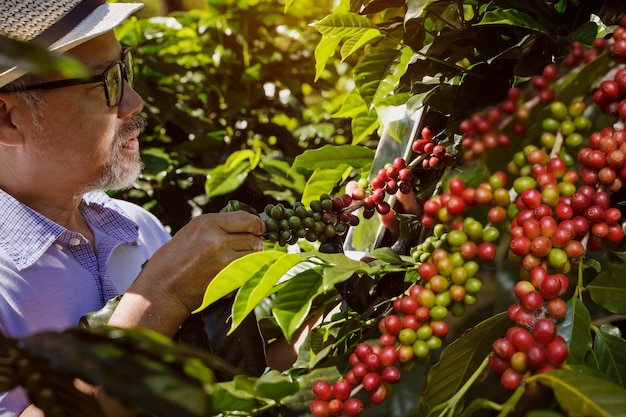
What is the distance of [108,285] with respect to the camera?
1696 mm

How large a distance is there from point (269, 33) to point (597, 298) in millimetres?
2538

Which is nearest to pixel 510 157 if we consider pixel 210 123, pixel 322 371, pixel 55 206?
pixel 322 371

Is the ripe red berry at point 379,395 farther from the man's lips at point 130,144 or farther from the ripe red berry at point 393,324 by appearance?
the man's lips at point 130,144

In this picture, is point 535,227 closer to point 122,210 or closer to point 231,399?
point 231,399

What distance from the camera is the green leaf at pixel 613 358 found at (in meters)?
0.67

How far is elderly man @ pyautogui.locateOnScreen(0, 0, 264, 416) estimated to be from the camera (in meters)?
1.38

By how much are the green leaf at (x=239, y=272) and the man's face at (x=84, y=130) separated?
3.61ft

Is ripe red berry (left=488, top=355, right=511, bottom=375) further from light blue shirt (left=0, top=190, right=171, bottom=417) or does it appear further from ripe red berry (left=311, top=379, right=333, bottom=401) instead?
light blue shirt (left=0, top=190, right=171, bottom=417)

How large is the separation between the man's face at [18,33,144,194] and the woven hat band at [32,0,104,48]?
0.26 feet

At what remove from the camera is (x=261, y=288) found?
0.75 m

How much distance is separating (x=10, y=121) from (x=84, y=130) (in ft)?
0.65

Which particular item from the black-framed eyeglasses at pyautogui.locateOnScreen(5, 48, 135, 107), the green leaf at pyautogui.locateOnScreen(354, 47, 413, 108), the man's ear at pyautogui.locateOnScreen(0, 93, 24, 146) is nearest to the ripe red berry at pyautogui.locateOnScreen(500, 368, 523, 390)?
the green leaf at pyautogui.locateOnScreen(354, 47, 413, 108)

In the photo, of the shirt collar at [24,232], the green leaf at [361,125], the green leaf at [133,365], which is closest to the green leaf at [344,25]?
the green leaf at [361,125]

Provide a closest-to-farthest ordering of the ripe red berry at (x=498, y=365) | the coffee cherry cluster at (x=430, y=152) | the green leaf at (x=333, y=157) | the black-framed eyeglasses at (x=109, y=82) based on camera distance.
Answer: the ripe red berry at (x=498, y=365)
the coffee cherry cluster at (x=430, y=152)
the green leaf at (x=333, y=157)
the black-framed eyeglasses at (x=109, y=82)
